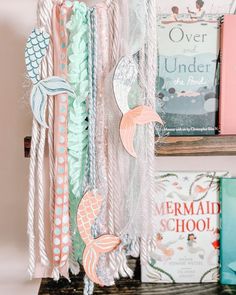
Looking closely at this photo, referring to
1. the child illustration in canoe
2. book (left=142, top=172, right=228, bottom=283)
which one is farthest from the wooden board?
the child illustration in canoe

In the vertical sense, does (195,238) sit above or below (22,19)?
below

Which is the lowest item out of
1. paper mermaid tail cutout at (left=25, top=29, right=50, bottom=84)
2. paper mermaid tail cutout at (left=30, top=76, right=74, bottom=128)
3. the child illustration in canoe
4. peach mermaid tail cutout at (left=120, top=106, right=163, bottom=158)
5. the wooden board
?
the wooden board

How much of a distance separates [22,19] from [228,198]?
1.70 ft

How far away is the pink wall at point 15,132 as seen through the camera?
36.6 inches

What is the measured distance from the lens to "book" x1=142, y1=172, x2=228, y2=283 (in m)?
0.91

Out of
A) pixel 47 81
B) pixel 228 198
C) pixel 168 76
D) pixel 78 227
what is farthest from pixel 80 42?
pixel 228 198

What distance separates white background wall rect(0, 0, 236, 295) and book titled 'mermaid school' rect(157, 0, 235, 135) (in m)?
0.12

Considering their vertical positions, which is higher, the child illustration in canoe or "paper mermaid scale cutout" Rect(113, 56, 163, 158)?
the child illustration in canoe

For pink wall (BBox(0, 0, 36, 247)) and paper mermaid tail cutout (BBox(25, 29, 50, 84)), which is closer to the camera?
paper mermaid tail cutout (BBox(25, 29, 50, 84))

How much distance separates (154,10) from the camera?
0.76m

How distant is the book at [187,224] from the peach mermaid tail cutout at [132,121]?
0.19m

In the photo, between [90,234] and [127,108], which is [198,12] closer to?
[127,108]

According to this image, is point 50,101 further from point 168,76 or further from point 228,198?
point 228,198

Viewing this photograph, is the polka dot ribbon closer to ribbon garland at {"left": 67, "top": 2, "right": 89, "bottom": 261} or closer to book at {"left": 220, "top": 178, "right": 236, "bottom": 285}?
ribbon garland at {"left": 67, "top": 2, "right": 89, "bottom": 261}
